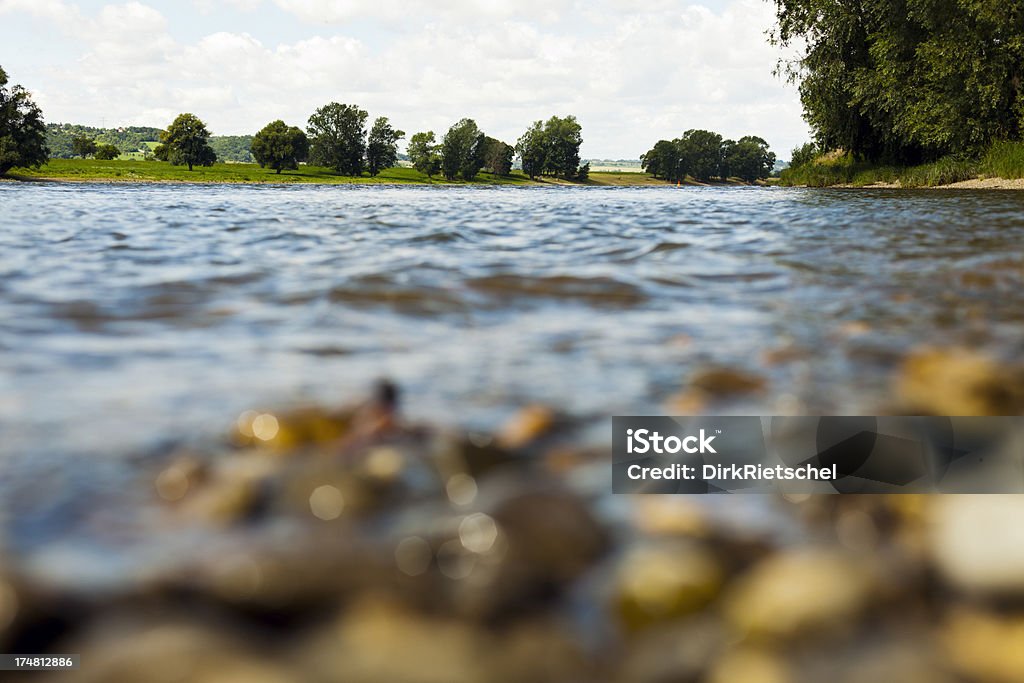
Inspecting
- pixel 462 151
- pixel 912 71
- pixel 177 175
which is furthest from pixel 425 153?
pixel 912 71

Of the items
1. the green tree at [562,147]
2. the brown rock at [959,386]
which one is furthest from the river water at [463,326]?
the green tree at [562,147]

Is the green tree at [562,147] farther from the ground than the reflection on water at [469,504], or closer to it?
farther from the ground

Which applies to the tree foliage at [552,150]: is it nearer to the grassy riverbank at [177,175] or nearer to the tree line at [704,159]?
Answer: the grassy riverbank at [177,175]

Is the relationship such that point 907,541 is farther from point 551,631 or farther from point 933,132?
point 933,132

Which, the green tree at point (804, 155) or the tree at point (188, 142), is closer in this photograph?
the green tree at point (804, 155)

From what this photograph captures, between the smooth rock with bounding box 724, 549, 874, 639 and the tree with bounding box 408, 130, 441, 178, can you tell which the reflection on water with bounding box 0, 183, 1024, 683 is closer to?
the smooth rock with bounding box 724, 549, 874, 639

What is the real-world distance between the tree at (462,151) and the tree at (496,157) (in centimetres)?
331

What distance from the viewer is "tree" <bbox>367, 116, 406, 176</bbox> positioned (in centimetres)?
12550

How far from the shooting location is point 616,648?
156 cm

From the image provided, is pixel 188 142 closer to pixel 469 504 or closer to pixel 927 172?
pixel 927 172

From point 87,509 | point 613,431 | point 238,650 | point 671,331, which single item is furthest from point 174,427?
point 671,331

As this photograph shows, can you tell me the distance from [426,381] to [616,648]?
1820mm

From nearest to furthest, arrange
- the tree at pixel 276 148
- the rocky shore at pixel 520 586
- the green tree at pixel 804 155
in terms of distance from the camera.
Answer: the rocky shore at pixel 520 586
the green tree at pixel 804 155
the tree at pixel 276 148

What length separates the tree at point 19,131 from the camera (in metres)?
68.5
